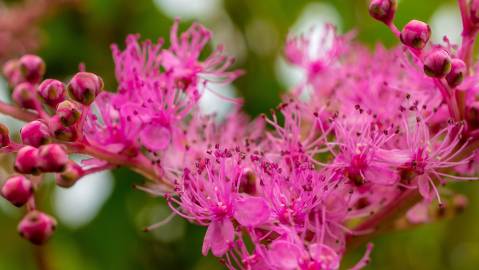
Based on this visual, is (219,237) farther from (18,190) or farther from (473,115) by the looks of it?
(473,115)

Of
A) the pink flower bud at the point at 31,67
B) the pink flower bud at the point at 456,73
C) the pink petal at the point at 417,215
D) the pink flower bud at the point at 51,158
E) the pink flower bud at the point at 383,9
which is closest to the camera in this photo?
the pink flower bud at the point at 51,158

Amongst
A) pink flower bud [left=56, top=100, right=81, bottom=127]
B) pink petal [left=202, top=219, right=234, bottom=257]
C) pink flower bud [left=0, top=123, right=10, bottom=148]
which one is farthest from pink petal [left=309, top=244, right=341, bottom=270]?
pink flower bud [left=0, top=123, right=10, bottom=148]

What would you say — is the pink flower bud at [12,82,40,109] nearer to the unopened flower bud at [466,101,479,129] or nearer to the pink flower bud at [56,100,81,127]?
the pink flower bud at [56,100,81,127]

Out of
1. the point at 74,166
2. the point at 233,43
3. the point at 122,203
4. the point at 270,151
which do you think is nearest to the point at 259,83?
the point at 233,43

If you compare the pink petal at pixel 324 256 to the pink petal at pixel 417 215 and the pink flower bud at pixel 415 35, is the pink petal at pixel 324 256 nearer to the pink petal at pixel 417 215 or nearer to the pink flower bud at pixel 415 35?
the pink flower bud at pixel 415 35

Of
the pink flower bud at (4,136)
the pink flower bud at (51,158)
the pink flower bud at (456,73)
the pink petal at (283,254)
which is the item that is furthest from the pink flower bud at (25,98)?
the pink flower bud at (456,73)

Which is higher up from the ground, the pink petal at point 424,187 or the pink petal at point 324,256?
the pink petal at point 424,187

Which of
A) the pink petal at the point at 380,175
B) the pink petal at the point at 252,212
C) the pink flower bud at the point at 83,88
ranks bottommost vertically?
the pink petal at the point at 252,212

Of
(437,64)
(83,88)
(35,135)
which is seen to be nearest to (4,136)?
(35,135)
